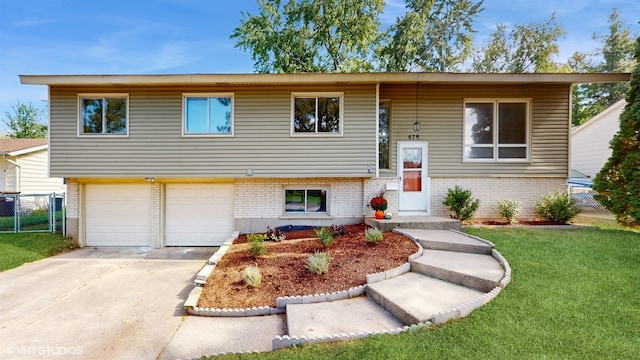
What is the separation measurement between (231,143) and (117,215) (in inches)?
167

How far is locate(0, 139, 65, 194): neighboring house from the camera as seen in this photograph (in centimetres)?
1359

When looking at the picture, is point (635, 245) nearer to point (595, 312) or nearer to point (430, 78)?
point (595, 312)

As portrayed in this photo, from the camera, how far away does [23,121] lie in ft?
88.7

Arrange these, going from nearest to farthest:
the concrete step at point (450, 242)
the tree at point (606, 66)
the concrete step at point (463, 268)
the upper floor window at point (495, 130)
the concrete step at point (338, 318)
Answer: the concrete step at point (338, 318) → the concrete step at point (463, 268) → the concrete step at point (450, 242) → the upper floor window at point (495, 130) → the tree at point (606, 66)

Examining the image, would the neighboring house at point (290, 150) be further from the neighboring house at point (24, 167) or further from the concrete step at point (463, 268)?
the neighboring house at point (24, 167)

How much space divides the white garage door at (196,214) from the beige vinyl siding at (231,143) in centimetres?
80

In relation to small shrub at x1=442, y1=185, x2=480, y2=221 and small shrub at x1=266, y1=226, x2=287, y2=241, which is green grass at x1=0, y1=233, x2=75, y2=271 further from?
small shrub at x1=442, y1=185, x2=480, y2=221

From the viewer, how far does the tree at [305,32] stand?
51.4 ft

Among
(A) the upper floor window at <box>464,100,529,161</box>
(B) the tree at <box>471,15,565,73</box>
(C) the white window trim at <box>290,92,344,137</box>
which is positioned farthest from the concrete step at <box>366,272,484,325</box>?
(B) the tree at <box>471,15,565,73</box>

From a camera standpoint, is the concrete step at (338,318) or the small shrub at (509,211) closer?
the concrete step at (338,318)

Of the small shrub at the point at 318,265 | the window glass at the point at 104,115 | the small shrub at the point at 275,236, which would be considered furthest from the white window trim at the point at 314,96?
the window glass at the point at 104,115

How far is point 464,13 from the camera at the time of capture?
1755 centimetres

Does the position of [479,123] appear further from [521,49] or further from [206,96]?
[521,49]

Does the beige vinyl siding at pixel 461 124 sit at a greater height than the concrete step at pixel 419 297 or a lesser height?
greater
